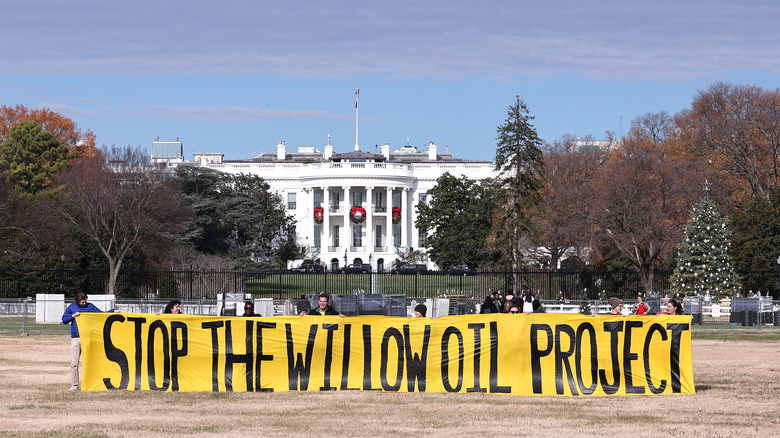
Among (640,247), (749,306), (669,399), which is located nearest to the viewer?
(669,399)

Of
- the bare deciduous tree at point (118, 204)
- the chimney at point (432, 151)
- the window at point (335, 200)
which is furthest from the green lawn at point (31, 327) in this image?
the chimney at point (432, 151)

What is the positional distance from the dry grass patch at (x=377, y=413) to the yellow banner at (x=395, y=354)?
450 mm

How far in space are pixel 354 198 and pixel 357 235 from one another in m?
4.28

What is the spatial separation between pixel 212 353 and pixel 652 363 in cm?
649

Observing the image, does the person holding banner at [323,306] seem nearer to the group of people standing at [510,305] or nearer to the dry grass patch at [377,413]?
the dry grass patch at [377,413]

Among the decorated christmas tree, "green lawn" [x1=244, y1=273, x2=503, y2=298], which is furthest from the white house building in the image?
the decorated christmas tree

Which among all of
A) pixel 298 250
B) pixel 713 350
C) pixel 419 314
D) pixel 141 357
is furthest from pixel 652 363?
pixel 298 250

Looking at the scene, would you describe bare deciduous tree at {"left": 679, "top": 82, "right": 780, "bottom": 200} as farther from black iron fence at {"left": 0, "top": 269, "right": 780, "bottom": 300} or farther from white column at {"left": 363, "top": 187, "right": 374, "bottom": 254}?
white column at {"left": 363, "top": 187, "right": 374, "bottom": 254}

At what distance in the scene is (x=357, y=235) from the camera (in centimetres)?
11519

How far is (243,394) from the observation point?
1645 centimetres

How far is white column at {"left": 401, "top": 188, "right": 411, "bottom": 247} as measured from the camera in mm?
114125

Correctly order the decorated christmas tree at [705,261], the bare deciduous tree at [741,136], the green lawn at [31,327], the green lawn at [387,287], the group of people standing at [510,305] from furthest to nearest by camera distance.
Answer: the bare deciduous tree at [741,136] → the green lawn at [387,287] → the decorated christmas tree at [705,261] → the green lawn at [31,327] → the group of people standing at [510,305]

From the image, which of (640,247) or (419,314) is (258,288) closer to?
(640,247)

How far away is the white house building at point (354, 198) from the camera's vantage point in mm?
112375
